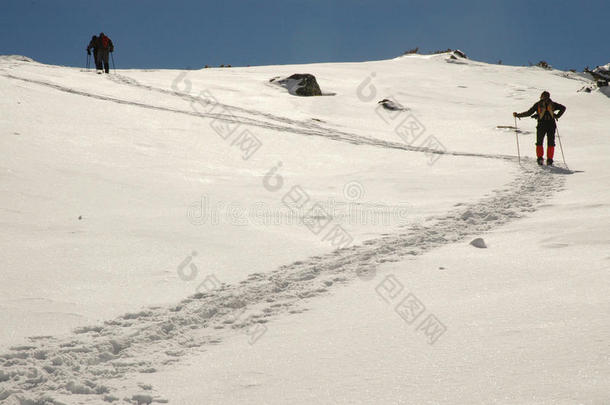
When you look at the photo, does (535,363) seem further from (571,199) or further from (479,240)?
(571,199)

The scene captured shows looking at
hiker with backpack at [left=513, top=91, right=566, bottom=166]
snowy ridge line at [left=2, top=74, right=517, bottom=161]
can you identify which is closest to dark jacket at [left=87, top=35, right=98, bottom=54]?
snowy ridge line at [left=2, top=74, right=517, bottom=161]

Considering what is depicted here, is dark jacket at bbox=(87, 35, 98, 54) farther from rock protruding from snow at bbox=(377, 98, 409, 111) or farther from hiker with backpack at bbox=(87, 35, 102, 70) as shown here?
rock protruding from snow at bbox=(377, 98, 409, 111)

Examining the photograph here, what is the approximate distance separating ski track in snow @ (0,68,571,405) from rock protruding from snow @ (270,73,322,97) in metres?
14.2

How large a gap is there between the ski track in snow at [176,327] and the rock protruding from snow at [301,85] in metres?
14.2

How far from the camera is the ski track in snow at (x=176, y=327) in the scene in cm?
285

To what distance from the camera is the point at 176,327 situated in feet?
12.1

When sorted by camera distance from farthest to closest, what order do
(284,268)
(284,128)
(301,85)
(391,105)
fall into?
(301,85) → (391,105) → (284,128) → (284,268)

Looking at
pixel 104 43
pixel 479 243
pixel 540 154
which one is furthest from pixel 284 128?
pixel 104 43

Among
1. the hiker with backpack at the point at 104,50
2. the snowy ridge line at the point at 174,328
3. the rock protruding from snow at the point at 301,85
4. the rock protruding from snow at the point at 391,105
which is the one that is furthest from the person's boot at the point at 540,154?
the hiker with backpack at the point at 104,50

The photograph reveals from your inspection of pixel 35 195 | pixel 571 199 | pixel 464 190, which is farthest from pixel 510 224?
pixel 35 195

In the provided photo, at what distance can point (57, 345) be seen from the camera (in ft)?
10.8

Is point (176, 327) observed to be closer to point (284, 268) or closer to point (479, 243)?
point (284, 268)

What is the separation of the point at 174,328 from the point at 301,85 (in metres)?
17.4

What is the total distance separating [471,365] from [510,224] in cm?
389
